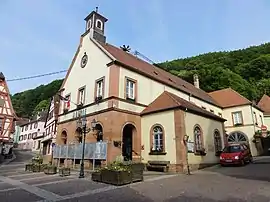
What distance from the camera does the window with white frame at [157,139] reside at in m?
17.3

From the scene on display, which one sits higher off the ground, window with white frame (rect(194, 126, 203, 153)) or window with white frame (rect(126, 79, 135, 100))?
window with white frame (rect(126, 79, 135, 100))

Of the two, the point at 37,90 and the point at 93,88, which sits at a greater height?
the point at 37,90

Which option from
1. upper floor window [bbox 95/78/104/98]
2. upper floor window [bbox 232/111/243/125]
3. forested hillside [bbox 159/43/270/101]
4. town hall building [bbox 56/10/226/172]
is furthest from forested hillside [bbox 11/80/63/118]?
upper floor window [bbox 95/78/104/98]

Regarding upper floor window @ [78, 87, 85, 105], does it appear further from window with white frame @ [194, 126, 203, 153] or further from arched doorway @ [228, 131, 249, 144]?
arched doorway @ [228, 131, 249, 144]

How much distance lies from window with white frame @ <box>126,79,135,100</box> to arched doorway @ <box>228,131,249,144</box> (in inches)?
736

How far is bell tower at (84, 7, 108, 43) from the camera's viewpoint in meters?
22.5

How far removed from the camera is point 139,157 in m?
18.2

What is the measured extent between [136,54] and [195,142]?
12847 mm

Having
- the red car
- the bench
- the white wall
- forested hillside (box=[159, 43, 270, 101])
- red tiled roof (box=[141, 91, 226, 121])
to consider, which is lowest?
the bench

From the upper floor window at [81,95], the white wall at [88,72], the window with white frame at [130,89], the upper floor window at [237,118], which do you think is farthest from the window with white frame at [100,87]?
the upper floor window at [237,118]

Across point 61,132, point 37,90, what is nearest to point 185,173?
point 61,132

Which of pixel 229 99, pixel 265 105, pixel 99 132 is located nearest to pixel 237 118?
pixel 229 99

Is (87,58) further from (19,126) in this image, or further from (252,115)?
(19,126)

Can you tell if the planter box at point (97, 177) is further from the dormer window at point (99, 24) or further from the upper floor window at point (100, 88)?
the dormer window at point (99, 24)
